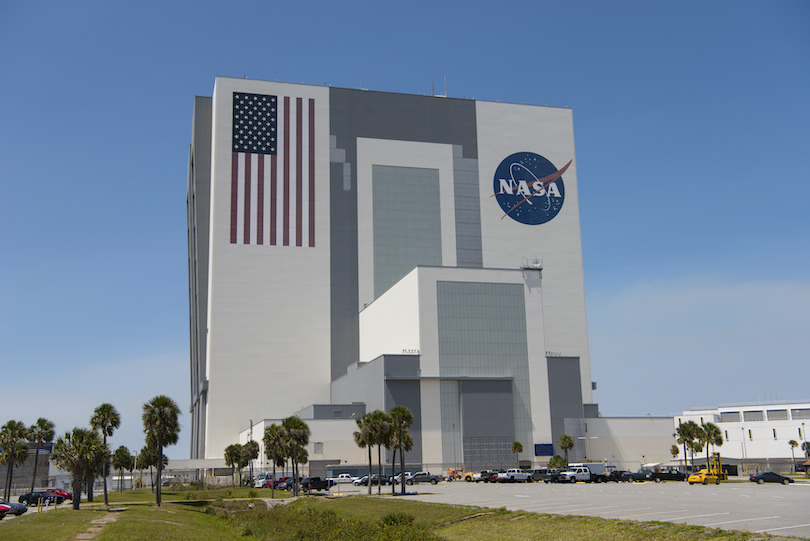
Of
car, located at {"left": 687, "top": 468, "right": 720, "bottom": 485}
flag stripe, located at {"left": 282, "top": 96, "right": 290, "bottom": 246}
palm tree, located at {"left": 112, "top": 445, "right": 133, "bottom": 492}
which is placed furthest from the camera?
palm tree, located at {"left": 112, "top": 445, "right": 133, "bottom": 492}

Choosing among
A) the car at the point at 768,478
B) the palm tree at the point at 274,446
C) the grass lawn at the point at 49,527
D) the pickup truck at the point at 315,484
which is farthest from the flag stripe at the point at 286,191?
the car at the point at 768,478

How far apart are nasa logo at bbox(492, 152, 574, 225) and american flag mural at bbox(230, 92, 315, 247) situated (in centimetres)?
3023

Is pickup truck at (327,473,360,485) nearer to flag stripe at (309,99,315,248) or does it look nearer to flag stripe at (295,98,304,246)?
flag stripe at (309,99,315,248)

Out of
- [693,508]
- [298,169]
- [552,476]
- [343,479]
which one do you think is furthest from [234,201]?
[693,508]

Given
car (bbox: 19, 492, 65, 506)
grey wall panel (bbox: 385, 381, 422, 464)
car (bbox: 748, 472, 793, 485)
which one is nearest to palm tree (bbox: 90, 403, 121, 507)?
car (bbox: 19, 492, 65, 506)

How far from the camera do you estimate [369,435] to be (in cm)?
6369

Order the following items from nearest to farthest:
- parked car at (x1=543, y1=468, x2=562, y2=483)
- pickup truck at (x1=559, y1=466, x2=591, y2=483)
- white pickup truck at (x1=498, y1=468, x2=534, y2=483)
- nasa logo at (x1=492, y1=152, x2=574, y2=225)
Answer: pickup truck at (x1=559, y1=466, x2=591, y2=483) → parked car at (x1=543, y1=468, x2=562, y2=483) → white pickup truck at (x1=498, y1=468, x2=534, y2=483) → nasa logo at (x1=492, y1=152, x2=574, y2=225)

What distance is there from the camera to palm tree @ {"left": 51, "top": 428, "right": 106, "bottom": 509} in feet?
172

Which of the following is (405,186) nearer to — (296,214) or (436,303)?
(296,214)

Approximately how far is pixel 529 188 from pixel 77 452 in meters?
80.0

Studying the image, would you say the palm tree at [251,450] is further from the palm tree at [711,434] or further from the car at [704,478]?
the palm tree at [711,434]

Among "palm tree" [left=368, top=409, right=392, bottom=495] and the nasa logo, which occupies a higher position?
the nasa logo

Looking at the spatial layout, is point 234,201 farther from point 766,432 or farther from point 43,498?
point 766,432

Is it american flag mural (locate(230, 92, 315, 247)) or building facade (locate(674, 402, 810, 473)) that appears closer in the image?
american flag mural (locate(230, 92, 315, 247))
